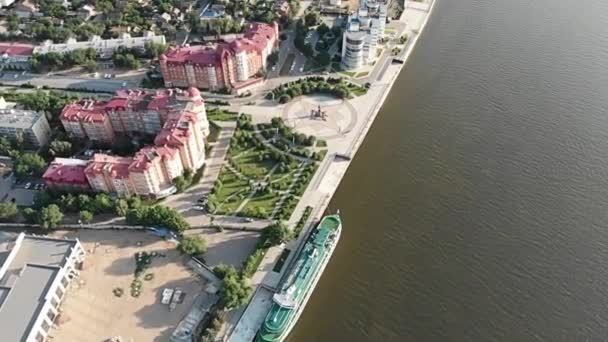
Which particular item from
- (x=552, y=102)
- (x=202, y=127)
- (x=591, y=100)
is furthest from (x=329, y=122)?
(x=591, y=100)

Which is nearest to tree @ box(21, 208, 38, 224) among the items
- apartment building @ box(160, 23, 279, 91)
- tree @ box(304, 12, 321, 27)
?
apartment building @ box(160, 23, 279, 91)

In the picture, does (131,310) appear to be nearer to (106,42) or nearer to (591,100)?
(106,42)

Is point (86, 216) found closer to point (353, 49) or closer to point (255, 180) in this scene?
point (255, 180)

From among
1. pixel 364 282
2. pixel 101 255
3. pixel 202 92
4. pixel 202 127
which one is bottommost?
pixel 101 255

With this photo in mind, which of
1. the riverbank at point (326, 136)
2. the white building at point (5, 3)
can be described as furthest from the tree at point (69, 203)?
the white building at point (5, 3)

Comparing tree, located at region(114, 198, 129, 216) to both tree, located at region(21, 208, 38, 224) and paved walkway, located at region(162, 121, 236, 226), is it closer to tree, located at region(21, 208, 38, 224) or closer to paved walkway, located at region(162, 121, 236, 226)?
paved walkway, located at region(162, 121, 236, 226)

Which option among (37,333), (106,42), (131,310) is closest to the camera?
(37,333)

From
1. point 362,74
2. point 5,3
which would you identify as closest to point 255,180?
point 362,74
